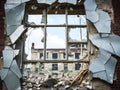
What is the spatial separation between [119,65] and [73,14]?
1688 millimetres

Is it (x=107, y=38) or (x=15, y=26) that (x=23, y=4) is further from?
(x=107, y=38)

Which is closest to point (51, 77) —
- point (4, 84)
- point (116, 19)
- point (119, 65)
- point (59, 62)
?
point (59, 62)

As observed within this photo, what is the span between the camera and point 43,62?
8289mm

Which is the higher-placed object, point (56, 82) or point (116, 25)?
point (116, 25)

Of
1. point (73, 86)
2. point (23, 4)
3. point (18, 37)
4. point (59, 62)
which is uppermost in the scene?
point (23, 4)

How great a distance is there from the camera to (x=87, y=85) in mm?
8117

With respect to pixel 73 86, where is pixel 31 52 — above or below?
above

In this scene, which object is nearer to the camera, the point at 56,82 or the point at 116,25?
the point at 56,82

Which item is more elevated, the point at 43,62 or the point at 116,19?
the point at 116,19

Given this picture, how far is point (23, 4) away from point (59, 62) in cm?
168

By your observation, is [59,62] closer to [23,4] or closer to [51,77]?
[51,77]

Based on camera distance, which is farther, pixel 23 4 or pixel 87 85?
pixel 23 4

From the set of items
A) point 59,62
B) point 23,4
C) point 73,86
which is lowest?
point 73,86

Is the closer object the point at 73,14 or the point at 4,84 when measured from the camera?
the point at 4,84
